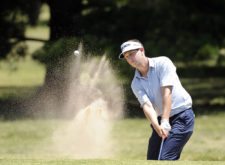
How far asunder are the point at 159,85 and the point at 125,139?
6.08 meters

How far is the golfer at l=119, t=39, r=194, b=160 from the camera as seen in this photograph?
7164mm

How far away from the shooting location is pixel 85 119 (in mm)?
10648

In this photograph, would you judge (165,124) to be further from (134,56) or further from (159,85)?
(134,56)

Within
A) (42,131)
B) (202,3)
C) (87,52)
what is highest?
(202,3)

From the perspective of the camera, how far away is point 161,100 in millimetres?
7305

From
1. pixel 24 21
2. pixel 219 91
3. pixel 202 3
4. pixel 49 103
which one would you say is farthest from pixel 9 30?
pixel 219 91

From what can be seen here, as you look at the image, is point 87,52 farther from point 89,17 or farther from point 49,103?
point 89,17

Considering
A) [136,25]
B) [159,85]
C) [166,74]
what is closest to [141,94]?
[159,85]

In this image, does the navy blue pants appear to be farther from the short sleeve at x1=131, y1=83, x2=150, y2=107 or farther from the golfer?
the short sleeve at x1=131, y1=83, x2=150, y2=107

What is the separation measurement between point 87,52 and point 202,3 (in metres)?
3.40

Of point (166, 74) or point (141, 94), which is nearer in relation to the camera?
point (166, 74)

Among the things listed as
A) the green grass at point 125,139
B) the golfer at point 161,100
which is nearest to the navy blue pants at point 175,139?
the golfer at point 161,100

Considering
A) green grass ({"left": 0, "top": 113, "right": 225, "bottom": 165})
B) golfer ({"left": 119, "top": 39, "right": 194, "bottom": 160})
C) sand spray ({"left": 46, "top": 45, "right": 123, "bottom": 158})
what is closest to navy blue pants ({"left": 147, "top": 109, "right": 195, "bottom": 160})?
golfer ({"left": 119, "top": 39, "right": 194, "bottom": 160})

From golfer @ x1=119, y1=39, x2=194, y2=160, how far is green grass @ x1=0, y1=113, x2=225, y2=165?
2.95 m
